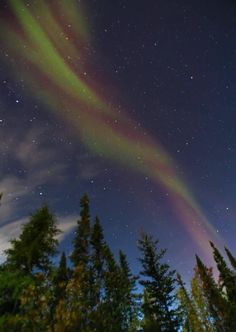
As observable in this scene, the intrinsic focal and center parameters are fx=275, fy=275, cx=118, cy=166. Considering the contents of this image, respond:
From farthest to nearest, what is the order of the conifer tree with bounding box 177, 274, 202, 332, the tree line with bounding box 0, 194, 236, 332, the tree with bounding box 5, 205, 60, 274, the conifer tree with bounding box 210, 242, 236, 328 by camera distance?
the conifer tree with bounding box 210, 242, 236, 328
the conifer tree with bounding box 177, 274, 202, 332
the tree with bounding box 5, 205, 60, 274
the tree line with bounding box 0, 194, 236, 332

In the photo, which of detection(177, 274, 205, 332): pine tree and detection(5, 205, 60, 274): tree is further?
detection(177, 274, 205, 332): pine tree

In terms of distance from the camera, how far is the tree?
19859 mm

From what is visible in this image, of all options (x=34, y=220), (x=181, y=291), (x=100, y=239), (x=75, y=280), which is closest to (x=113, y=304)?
(x=75, y=280)

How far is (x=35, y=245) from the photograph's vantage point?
2058 cm

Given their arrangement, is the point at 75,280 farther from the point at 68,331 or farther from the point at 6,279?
the point at 6,279

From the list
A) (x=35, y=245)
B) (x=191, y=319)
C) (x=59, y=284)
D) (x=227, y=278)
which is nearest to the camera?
(x=59, y=284)

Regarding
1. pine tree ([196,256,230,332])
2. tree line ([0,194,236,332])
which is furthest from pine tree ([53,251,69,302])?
pine tree ([196,256,230,332])

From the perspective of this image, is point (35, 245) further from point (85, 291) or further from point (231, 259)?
point (231, 259)

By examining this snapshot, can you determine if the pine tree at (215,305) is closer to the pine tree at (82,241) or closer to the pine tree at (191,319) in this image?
the pine tree at (191,319)

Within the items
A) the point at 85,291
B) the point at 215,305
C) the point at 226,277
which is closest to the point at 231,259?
the point at 226,277

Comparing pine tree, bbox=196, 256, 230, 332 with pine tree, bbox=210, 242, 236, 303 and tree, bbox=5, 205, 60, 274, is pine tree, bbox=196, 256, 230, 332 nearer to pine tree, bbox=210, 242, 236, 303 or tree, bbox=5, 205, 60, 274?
pine tree, bbox=210, 242, 236, 303

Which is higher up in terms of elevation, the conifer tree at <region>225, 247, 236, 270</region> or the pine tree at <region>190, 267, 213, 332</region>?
the conifer tree at <region>225, 247, 236, 270</region>

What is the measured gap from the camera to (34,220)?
22.8m

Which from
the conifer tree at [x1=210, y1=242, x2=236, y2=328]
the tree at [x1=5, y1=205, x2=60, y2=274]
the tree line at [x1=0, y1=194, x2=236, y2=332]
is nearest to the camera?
the tree line at [x1=0, y1=194, x2=236, y2=332]
